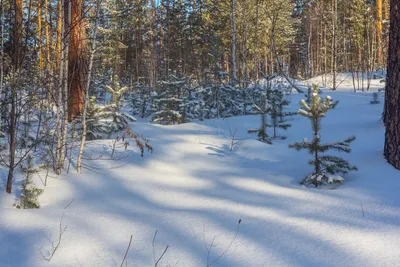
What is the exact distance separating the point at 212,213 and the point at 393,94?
2.51 meters

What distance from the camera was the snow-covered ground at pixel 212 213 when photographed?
6.79 ft

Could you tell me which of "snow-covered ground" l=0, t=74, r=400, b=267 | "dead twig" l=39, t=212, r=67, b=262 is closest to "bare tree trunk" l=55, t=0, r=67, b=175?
"snow-covered ground" l=0, t=74, r=400, b=267

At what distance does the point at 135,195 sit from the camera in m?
3.29

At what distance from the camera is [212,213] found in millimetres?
2758

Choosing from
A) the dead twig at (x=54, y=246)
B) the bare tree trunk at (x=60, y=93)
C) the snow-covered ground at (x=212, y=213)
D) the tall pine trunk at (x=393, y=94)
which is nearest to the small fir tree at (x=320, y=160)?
the snow-covered ground at (x=212, y=213)

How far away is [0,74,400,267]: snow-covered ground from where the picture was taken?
2068 mm

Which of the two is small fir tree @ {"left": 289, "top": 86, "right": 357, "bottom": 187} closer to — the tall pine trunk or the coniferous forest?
the coniferous forest

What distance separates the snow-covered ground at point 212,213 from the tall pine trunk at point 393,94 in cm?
19

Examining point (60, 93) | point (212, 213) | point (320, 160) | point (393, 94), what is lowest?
point (212, 213)

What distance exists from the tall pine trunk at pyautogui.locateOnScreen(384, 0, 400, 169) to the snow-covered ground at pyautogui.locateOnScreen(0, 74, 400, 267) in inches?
7.5

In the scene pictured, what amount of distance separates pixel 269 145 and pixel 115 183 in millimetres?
2499

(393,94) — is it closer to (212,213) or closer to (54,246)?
(212,213)

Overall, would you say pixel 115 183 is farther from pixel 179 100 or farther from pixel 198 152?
pixel 179 100

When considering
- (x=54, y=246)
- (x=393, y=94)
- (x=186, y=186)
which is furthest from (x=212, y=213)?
(x=393, y=94)
